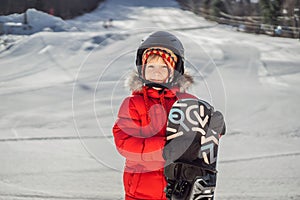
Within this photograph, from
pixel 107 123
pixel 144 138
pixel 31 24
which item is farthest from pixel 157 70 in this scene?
pixel 31 24

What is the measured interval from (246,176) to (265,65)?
644 centimetres

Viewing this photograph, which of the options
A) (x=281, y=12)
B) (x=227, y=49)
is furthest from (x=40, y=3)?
(x=227, y=49)

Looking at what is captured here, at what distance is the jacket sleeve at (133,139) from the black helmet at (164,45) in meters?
0.19

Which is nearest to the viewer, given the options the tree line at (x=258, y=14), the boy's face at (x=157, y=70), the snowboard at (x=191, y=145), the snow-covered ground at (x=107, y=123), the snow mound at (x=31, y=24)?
the snowboard at (x=191, y=145)

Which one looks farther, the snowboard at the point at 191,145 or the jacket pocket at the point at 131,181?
the jacket pocket at the point at 131,181

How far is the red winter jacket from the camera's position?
1467mm

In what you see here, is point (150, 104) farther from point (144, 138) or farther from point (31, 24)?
point (31, 24)

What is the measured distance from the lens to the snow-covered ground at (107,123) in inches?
67.6

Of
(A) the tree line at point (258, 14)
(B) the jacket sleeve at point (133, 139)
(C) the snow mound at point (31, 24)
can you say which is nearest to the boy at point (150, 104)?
(B) the jacket sleeve at point (133, 139)

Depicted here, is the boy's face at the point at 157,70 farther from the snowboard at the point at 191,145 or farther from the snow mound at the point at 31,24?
the snow mound at the point at 31,24

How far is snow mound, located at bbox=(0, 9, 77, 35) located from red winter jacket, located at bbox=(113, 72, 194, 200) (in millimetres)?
14733

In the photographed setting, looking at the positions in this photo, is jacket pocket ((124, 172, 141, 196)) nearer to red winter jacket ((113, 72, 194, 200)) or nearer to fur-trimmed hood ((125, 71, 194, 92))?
red winter jacket ((113, 72, 194, 200))

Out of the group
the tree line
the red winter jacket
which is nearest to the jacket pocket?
the red winter jacket

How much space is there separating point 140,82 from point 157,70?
9cm
